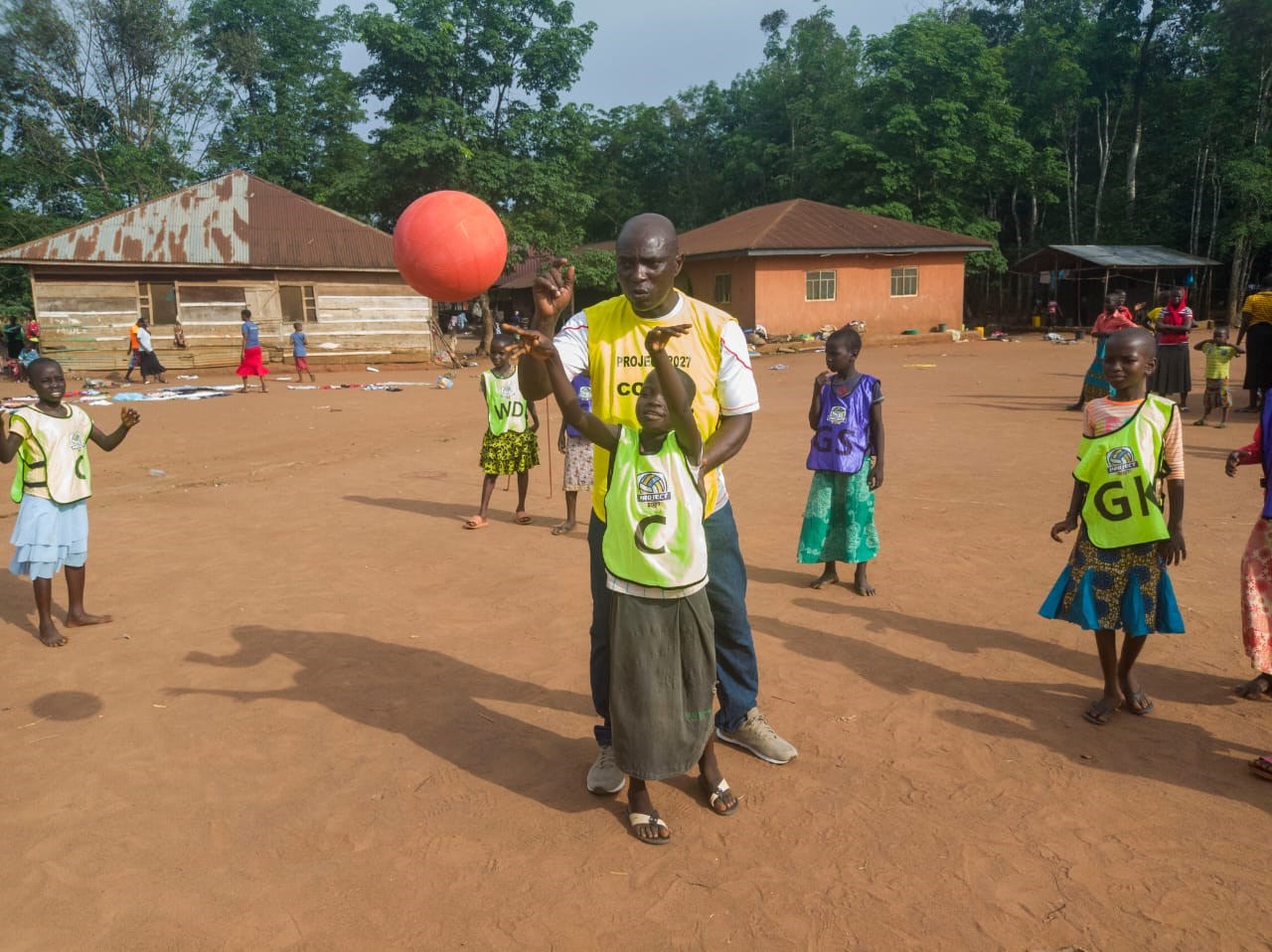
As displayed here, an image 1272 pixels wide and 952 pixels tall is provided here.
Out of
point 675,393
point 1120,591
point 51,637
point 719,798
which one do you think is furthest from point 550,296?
point 51,637

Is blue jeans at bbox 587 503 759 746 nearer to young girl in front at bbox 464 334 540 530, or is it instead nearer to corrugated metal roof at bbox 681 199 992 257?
young girl in front at bbox 464 334 540 530

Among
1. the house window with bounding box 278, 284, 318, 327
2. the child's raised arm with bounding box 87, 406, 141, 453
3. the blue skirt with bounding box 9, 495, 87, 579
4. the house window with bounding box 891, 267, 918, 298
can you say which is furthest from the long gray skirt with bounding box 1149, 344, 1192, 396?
the house window with bounding box 278, 284, 318, 327

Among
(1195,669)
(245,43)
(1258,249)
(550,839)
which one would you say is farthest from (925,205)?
(550,839)

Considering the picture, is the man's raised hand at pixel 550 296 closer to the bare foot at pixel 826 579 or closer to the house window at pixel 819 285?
the bare foot at pixel 826 579

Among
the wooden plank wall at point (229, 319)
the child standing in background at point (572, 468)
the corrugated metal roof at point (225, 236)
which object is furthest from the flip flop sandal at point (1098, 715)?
the wooden plank wall at point (229, 319)

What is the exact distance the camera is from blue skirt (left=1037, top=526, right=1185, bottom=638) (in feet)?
12.6

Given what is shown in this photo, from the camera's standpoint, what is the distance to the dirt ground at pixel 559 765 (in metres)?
2.74

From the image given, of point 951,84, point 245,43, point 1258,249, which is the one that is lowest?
point 1258,249

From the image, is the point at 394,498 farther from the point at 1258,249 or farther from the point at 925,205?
the point at 1258,249

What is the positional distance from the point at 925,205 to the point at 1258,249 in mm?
12198

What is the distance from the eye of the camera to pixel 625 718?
3066mm

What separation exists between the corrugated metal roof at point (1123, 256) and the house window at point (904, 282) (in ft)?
17.4

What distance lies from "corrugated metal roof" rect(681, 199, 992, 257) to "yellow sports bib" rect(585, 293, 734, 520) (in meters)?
25.2

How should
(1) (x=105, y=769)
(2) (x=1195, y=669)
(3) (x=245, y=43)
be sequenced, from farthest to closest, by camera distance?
1. (3) (x=245, y=43)
2. (2) (x=1195, y=669)
3. (1) (x=105, y=769)
